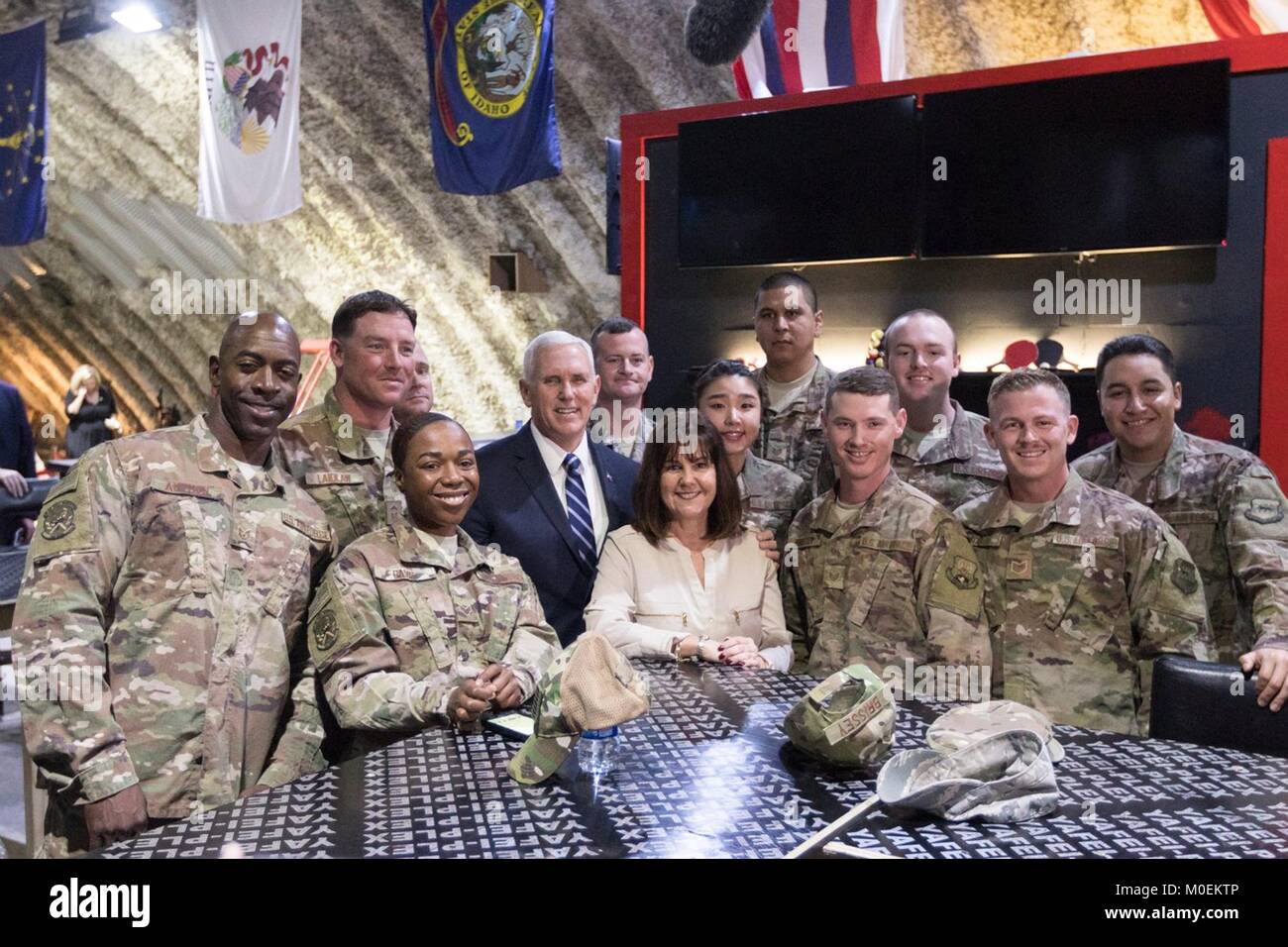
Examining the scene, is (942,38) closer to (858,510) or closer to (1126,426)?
(1126,426)

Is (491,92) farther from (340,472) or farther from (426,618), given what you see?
(426,618)

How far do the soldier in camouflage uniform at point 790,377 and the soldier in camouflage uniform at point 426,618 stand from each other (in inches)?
74.6

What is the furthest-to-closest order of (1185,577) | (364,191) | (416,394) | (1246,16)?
(364,191), (1246,16), (416,394), (1185,577)

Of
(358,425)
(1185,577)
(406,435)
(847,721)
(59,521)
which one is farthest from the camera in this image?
(358,425)

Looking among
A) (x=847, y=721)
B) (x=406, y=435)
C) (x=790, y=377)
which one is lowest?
(x=847, y=721)

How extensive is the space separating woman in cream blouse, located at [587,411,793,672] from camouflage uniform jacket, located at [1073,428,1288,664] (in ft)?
4.14

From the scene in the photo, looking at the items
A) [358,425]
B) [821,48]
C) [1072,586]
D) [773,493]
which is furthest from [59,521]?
[821,48]

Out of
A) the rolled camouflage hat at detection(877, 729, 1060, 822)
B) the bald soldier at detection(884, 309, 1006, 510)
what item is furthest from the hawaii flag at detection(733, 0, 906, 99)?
the rolled camouflage hat at detection(877, 729, 1060, 822)

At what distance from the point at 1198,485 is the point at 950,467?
797 mm

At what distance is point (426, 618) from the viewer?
262cm

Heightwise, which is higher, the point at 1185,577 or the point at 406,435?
the point at 406,435

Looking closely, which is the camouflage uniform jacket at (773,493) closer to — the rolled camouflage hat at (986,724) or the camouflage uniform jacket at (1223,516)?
the camouflage uniform jacket at (1223,516)

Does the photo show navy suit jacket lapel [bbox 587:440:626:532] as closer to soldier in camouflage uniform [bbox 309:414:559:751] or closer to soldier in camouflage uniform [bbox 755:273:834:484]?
soldier in camouflage uniform [bbox 309:414:559:751]
